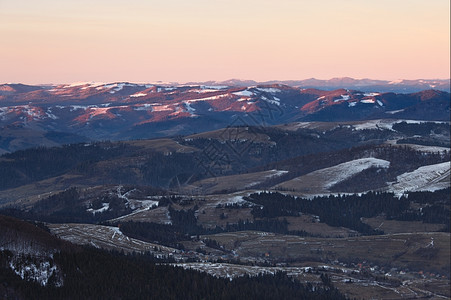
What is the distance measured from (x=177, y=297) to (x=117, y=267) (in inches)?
533

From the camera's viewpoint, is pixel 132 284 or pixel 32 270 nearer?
pixel 32 270

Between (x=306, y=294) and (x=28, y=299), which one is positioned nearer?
(x=28, y=299)

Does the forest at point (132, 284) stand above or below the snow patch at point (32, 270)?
below

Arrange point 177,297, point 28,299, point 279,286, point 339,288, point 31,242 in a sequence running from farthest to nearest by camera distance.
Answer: point 339,288
point 279,286
point 177,297
point 31,242
point 28,299

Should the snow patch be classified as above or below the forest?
above

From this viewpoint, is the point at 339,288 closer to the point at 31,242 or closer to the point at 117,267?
the point at 117,267

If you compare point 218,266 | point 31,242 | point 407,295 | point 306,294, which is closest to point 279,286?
point 306,294

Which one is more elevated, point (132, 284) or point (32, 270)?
point (32, 270)

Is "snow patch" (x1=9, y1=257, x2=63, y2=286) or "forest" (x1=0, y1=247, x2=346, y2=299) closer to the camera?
"forest" (x1=0, y1=247, x2=346, y2=299)

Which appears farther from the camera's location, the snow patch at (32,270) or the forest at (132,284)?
the snow patch at (32,270)

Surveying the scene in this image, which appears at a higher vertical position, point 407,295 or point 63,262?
point 63,262

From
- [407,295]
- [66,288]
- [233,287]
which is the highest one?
[66,288]

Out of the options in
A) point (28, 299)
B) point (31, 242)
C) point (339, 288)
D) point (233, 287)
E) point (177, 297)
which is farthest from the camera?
point (339, 288)

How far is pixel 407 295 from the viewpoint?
634 feet
